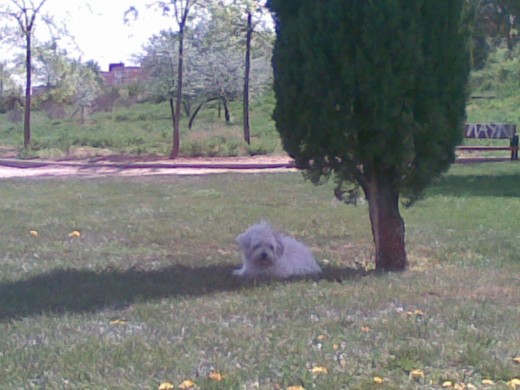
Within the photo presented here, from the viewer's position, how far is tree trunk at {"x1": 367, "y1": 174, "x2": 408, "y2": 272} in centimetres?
1031

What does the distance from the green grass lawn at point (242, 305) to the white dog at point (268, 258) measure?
11.6 inches

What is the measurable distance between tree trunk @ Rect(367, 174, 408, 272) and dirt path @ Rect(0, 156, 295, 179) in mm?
18162

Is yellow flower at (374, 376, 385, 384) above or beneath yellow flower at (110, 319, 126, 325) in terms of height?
above

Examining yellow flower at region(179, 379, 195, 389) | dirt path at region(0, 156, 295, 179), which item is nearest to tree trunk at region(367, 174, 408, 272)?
yellow flower at region(179, 379, 195, 389)

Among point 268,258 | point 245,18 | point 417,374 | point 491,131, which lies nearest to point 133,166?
point 245,18

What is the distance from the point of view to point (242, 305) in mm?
7859

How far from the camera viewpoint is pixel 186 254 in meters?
11.5

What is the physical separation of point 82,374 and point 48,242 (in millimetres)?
6941

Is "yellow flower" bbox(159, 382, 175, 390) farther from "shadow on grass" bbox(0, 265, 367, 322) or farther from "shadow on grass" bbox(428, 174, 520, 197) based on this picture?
"shadow on grass" bbox(428, 174, 520, 197)

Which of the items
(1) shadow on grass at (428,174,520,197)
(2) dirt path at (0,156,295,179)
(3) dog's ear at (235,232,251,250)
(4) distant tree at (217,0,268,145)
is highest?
(4) distant tree at (217,0,268,145)

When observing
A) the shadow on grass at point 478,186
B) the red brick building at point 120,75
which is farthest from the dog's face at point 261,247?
the red brick building at point 120,75

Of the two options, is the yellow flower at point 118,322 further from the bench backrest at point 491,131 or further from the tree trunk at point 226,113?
the tree trunk at point 226,113

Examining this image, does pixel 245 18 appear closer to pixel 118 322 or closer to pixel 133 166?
pixel 133 166

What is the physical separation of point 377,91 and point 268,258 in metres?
1.97
